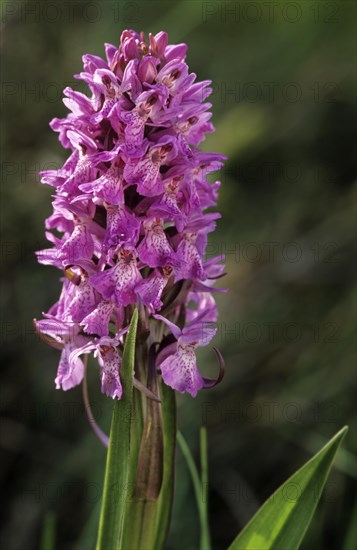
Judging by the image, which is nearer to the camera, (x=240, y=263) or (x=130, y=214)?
(x=130, y=214)

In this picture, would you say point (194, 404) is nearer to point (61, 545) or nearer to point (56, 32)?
point (61, 545)

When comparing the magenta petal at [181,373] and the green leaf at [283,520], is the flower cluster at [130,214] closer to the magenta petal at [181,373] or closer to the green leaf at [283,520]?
the magenta petal at [181,373]

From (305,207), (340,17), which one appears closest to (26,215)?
(305,207)

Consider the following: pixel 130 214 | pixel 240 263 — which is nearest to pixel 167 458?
pixel 130 214

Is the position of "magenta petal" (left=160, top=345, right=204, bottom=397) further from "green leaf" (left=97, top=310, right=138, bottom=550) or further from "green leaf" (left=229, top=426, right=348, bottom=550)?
"green leaf" (left=229, top=426, right=348, bottom=550)

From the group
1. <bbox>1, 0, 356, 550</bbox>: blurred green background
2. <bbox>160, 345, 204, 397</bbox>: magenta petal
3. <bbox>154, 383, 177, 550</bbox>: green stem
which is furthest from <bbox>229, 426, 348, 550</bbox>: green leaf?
<bbox>1, 0, 356, 550</bbox>: blurred green background

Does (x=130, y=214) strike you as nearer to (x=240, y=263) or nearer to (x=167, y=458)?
(x=167, y=458)
